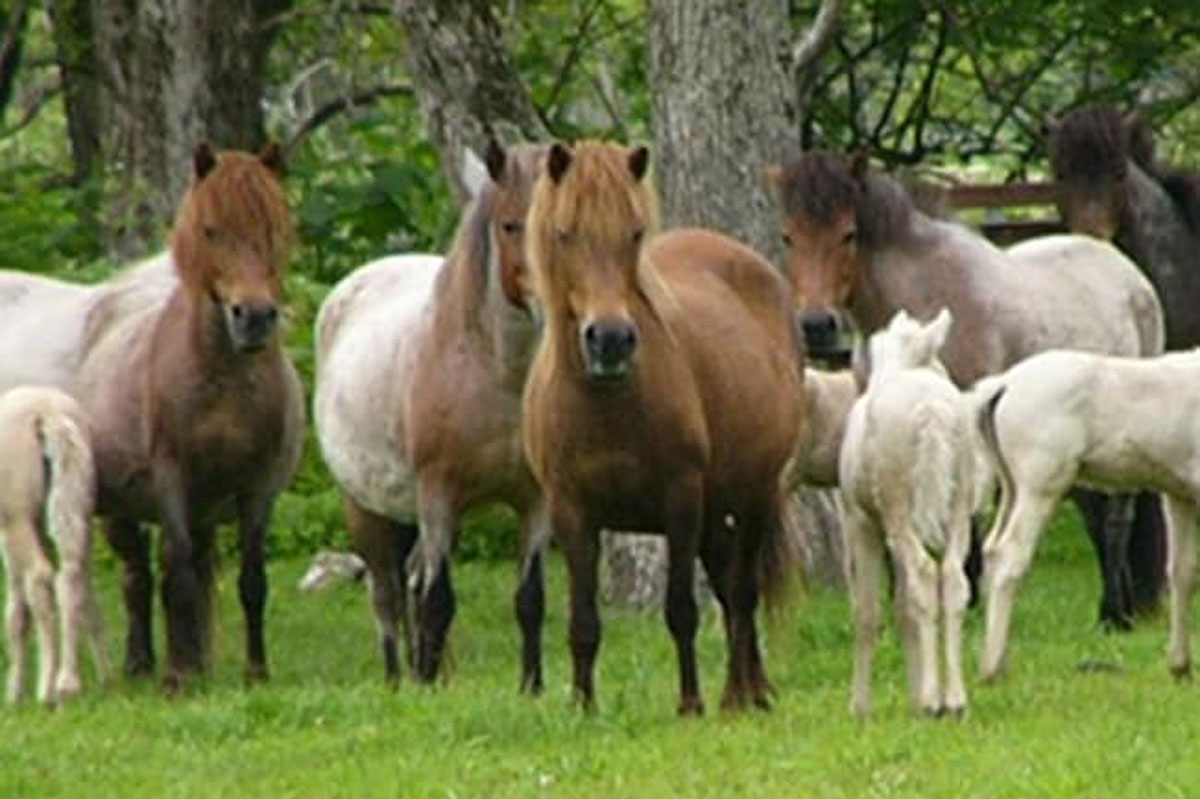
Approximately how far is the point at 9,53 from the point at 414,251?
17.4 feet

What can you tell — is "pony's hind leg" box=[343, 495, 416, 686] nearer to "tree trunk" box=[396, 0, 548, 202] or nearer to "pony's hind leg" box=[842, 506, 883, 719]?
"tree trunk" box=[396, 0, 548, 202]

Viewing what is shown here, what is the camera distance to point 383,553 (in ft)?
51.5

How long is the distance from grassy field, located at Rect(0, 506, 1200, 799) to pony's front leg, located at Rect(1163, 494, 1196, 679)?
13 cm

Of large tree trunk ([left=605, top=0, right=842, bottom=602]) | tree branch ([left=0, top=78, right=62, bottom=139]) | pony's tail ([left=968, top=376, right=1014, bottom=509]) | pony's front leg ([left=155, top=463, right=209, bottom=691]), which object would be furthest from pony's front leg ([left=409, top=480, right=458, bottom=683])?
tree branch ([left=0, top=78, right=62, bottom=139])

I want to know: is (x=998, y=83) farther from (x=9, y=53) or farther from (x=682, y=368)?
(x=682, y=368)

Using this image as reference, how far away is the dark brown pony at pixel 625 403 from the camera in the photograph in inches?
433

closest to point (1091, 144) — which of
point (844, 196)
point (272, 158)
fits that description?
point (844, 196)

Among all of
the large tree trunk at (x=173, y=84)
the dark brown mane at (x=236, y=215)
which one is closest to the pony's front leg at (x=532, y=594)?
the dark brown mane at (x=236, y=215)

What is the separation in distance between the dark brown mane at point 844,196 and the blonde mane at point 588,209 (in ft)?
14.4

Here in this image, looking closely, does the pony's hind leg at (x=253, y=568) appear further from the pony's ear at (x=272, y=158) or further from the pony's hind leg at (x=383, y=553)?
the pony's ear at (x=272, y=158)

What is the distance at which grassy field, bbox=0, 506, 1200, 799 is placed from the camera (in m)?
9.70

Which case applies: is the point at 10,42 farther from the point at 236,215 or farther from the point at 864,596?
the point at 864,596

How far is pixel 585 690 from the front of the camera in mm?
11336

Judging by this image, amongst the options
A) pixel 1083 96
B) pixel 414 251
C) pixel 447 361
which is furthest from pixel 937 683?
pixel 1083 96
